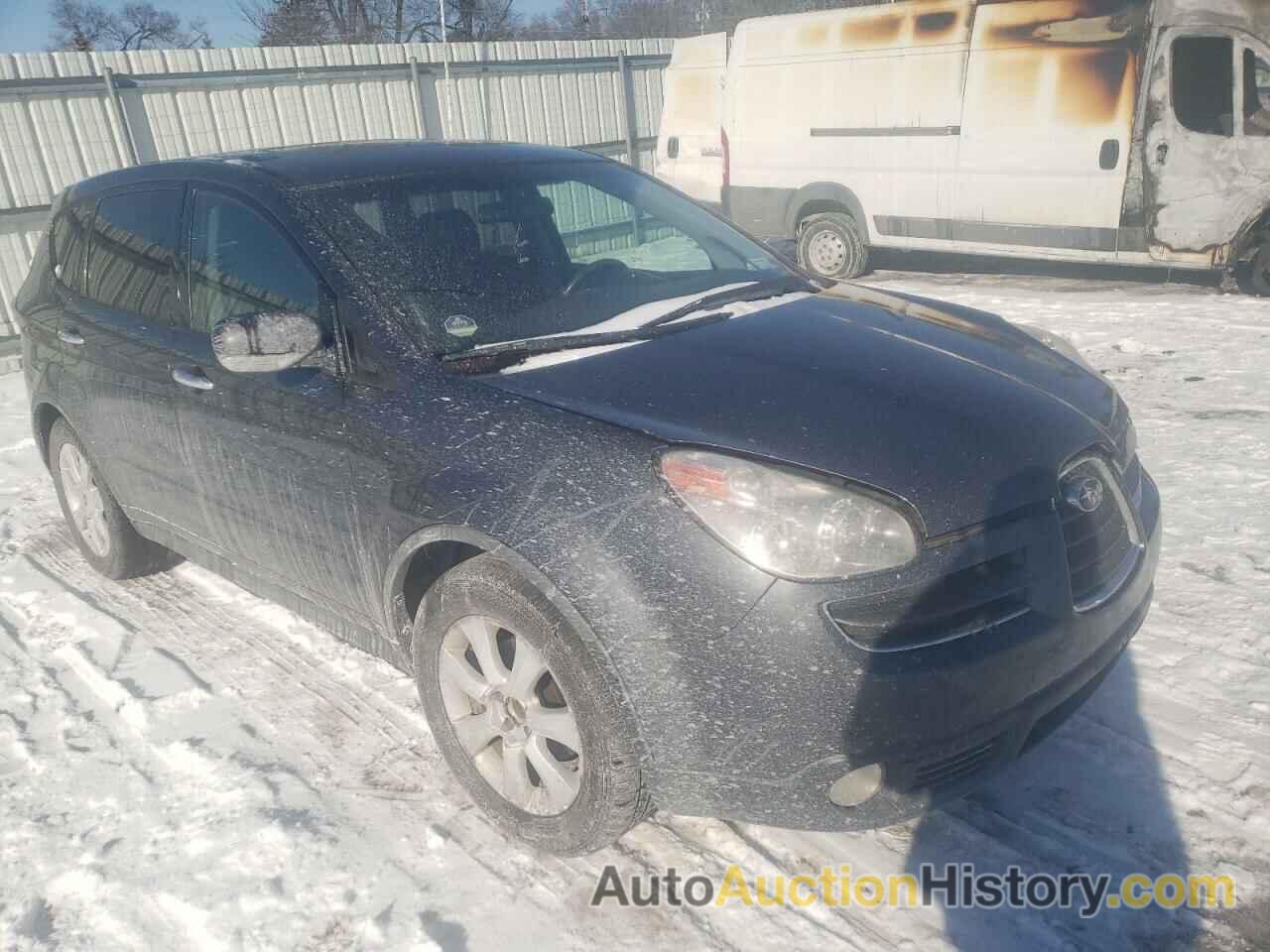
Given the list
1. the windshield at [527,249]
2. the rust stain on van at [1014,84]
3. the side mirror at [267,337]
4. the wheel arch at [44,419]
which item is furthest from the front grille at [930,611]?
the rust stain on van at [1014,84]

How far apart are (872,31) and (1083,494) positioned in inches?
320

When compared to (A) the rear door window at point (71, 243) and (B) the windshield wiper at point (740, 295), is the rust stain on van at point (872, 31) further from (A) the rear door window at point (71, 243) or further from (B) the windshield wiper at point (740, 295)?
(A) the rear door window at point (71, 243)

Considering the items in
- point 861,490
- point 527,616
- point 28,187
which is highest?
point 28,187

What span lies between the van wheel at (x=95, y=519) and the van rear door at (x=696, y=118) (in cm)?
760

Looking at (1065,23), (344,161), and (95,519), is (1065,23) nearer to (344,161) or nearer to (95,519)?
(344,161)

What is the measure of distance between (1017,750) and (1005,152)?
303 inches

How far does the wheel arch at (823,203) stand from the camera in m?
9.80

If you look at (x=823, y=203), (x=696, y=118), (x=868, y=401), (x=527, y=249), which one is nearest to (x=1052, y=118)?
(x=823, y=203)

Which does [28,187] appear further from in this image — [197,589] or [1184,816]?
[1184,816]

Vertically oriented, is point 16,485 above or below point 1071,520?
below

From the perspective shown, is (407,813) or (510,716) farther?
(407,813)

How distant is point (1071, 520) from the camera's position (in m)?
2.31

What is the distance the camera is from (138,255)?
3658 mm

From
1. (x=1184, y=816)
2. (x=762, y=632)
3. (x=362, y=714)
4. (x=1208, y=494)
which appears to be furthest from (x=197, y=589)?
(x=1208, y=494)
